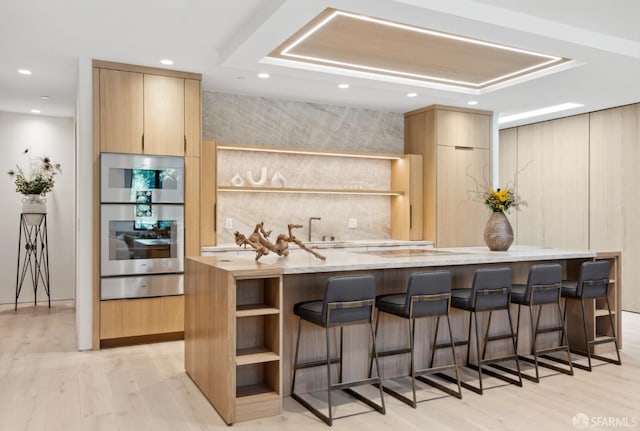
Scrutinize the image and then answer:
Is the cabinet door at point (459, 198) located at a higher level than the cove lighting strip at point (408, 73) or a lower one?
lower

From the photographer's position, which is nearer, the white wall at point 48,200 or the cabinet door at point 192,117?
the cabinet door at point 192,117

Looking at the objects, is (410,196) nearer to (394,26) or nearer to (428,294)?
(394,26)

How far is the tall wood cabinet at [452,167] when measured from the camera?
654cm

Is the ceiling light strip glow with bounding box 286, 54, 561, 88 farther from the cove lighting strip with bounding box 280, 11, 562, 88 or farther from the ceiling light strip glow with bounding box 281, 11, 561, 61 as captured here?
the ceiling light strip glow with bounding box 281, 11, 561, 61

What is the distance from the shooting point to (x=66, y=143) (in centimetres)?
731

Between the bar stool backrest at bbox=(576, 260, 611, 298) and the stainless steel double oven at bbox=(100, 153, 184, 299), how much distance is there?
3491 mm

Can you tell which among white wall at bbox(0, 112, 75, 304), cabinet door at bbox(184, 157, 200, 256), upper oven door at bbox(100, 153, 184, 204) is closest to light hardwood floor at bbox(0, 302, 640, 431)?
cabinet door at bbox(184, 157, 200, 256)

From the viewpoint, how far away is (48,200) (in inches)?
283

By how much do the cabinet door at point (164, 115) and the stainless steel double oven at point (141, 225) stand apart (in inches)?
4.8

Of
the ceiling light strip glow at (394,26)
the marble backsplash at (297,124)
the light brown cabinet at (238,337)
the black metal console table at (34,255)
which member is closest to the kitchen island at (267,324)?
the light brown cabinet at (238,337)

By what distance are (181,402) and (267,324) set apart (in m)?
0.75

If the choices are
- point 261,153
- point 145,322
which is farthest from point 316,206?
point 145,322

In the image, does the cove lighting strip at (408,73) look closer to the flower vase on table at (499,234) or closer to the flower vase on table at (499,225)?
the flower vase on table at (499,225)

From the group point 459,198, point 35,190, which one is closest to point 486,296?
point 459,198
